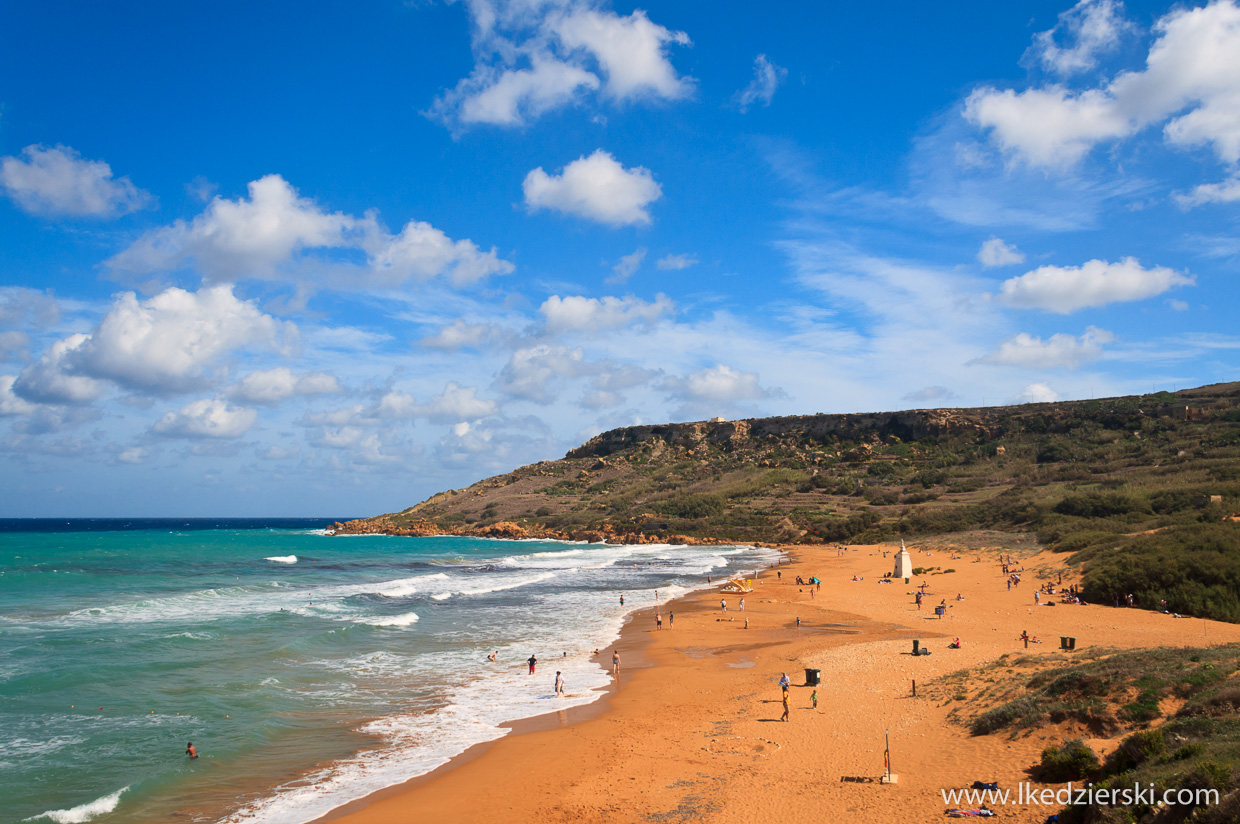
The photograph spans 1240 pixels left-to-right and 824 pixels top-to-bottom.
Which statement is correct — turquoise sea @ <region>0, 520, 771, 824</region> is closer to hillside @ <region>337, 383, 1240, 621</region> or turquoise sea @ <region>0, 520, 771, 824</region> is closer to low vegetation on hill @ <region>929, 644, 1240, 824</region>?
low vegetation on hill @ <region>929, 644, 1240, 824</region>

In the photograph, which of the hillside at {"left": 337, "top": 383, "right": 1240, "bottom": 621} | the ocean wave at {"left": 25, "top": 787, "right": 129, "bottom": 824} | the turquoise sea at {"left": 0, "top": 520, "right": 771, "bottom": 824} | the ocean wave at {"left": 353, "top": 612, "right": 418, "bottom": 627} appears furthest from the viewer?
the hillside at {"left": 337, "top": 383, "right": 1240, "bottom": 621}

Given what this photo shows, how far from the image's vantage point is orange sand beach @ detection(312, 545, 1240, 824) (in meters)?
11.4

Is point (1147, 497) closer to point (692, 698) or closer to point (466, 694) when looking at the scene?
Answer: point (692, 698)

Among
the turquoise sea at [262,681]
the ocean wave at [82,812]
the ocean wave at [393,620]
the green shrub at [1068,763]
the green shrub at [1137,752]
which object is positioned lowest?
the ocean wave at [393,620]

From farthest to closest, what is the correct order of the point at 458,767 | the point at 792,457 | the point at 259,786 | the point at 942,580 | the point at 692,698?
the point at 792,457
the point at 942,580
the point at 692,698
the point at 458,767
the point at 259,786

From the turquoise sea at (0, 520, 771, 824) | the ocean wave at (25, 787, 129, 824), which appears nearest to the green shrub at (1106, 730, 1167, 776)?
the turquoise sea at (0, 520, 771, 824)

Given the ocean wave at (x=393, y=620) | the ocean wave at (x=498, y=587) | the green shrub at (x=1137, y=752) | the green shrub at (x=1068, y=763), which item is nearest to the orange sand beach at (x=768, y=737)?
the green shrub at (x=1068, y=763)

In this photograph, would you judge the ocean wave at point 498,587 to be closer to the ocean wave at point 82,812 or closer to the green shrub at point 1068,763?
the ocean wave at point 82,812

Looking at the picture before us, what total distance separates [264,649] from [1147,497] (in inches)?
2226

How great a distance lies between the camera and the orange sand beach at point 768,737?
11398mm

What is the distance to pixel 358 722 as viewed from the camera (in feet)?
54.4

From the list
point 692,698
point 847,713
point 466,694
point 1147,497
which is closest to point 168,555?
point 466,694

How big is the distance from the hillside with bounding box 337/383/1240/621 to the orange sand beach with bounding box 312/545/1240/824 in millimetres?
7570

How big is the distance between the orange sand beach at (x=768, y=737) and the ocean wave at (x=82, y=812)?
4158mm
